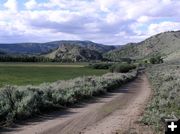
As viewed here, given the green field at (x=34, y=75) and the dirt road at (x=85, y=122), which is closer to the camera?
the dirt road at (x=85, y=122)

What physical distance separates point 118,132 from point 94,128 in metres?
1.13

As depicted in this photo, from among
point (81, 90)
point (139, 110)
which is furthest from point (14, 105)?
point (81, 90)

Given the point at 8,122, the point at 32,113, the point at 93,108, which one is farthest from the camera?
the point at 93,108

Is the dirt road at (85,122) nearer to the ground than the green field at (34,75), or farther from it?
farther from it

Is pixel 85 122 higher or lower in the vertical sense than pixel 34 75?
higher

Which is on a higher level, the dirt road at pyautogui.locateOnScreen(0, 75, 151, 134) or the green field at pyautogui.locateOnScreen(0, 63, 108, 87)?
the dirt road at pyautogui.locateOnScreen(0, 75, 151, 134)

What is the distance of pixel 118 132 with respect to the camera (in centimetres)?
1526

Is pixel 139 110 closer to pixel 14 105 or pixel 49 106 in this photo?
pixel 49 106

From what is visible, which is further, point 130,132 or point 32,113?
point 32,113

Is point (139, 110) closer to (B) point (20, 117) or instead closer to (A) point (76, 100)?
(A) point (76, 100)

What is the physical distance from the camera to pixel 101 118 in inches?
744

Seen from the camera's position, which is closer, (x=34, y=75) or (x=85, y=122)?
(x=85, y=122)

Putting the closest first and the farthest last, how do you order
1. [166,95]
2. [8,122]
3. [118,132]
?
[118,132], [8,122], [166,95]

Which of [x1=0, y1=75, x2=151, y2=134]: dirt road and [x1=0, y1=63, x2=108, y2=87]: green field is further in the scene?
[x1=0, y1=63, x2=108, y2=87]: green field
